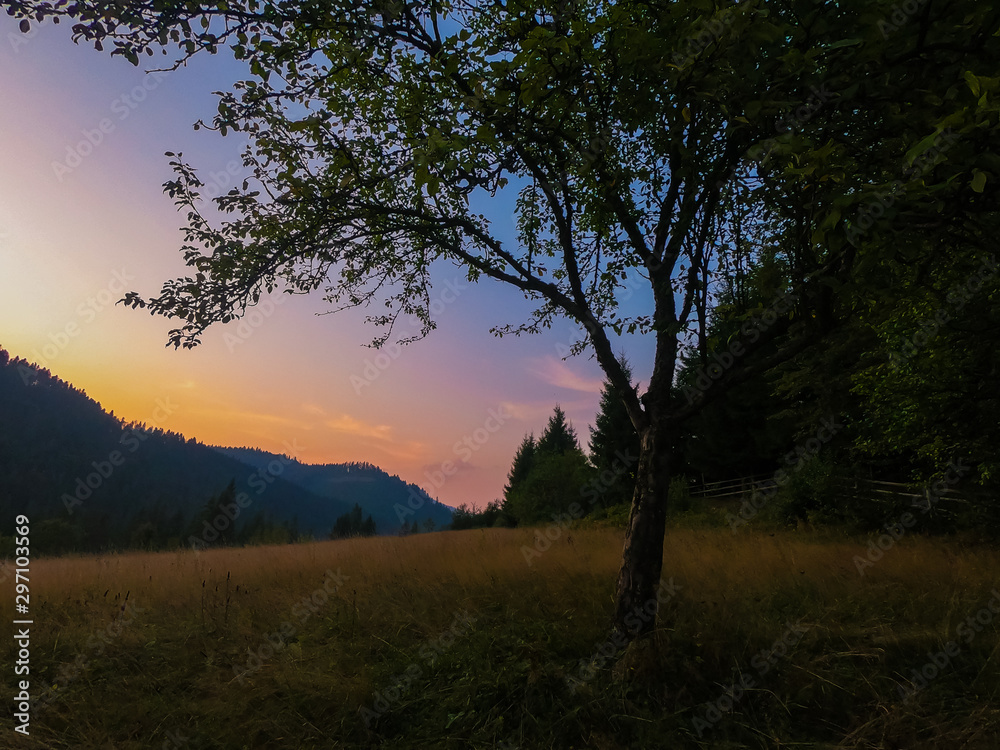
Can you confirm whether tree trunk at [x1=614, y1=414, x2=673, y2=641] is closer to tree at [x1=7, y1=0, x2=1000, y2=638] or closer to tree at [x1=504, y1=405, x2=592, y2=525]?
tree at [x1=7, y1=0, x2=1000, y2=638]

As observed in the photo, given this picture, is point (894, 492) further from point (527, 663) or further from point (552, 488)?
point (552, 488)

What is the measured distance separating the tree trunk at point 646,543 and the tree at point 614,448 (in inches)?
967

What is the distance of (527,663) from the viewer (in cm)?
448

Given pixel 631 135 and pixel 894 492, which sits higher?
pixel 631 135

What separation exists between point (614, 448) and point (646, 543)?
3004 cm

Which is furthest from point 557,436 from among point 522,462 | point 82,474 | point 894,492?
point 82,474

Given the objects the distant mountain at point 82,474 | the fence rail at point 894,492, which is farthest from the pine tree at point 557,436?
the distant mountain at point 82,474

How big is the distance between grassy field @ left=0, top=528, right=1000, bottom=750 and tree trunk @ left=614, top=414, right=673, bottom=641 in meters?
0.27

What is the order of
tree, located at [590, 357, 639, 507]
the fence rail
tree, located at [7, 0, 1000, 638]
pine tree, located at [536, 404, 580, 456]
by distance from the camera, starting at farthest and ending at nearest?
1. pine tree, located at [536, 404, 580, 456]
2. tree, located at [590, 357, 639, 507]
3. the fence rail
4. tree, located at [7, 0, 1000, 638]

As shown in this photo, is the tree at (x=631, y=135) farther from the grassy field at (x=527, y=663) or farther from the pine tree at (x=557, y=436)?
the pine tree at (x=557, y=436)

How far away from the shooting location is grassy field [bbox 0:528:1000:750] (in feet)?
13.0

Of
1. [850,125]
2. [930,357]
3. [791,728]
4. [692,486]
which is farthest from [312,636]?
[692,486]

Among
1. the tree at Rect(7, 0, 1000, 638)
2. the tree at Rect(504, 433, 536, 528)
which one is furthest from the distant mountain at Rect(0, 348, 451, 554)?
the tree at Rect(7, 0, 1000, 638)

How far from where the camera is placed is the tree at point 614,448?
31297 mm
